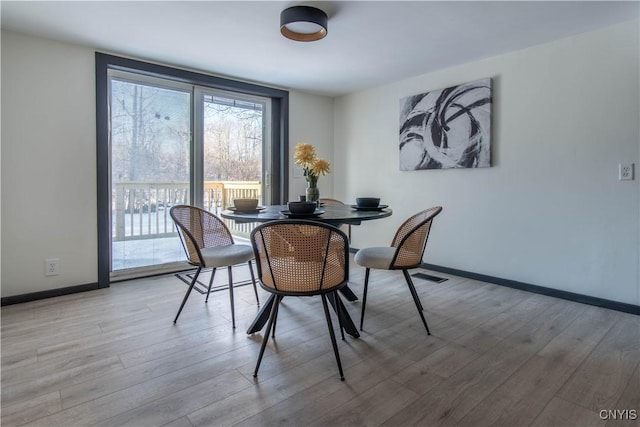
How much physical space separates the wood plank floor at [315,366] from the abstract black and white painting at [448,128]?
148 cm

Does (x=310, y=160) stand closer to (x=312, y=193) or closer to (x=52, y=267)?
(x=312, y=193)

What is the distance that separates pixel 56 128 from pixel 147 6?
1356mm

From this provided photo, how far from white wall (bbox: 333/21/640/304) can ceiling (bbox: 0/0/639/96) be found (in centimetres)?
22

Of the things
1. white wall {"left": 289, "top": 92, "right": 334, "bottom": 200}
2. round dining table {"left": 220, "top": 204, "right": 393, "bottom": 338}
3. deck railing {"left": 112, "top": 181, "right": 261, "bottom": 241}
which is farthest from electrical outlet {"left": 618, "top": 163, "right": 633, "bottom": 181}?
deck railing {"left": 112, "top": 181, "right": 261, "bottom": 241}

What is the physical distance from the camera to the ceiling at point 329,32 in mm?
2355

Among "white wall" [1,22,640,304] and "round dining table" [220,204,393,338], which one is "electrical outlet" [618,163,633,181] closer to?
"white wall" [1,22,640,304]

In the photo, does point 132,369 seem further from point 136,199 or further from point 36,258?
point 136,199

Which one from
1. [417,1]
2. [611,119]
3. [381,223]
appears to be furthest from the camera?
[381,223]

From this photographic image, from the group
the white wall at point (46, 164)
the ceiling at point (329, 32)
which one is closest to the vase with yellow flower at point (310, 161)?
the ceiling at point (329, 32)

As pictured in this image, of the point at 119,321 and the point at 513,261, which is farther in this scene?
the point at 513,261

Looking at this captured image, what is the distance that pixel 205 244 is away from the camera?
9.06 ft

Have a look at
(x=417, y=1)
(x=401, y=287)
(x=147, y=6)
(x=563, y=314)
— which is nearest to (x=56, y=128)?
(x=147, y=6)

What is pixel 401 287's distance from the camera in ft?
10.6

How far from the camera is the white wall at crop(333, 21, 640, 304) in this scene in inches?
104
